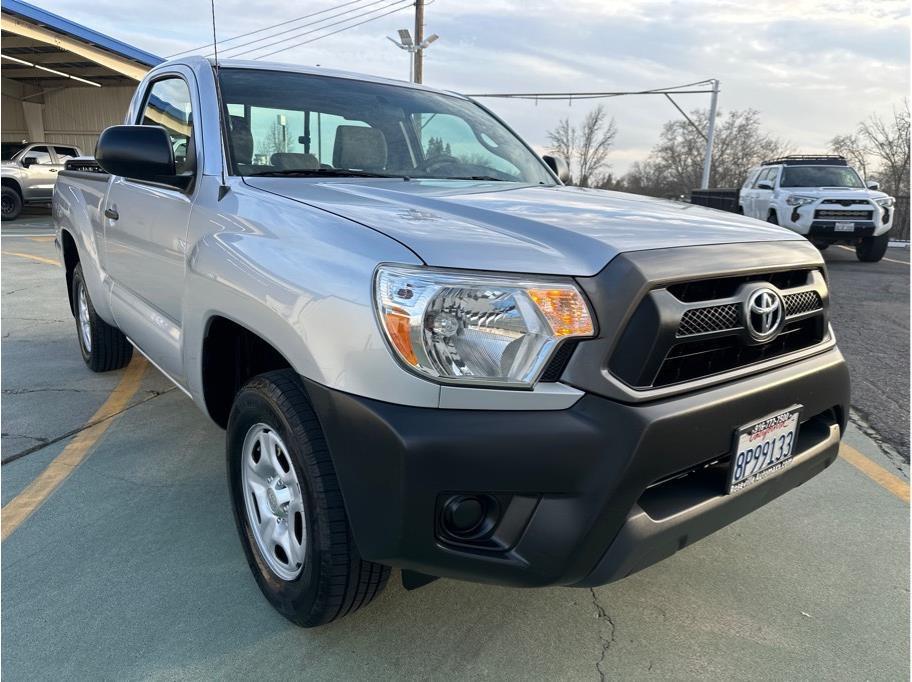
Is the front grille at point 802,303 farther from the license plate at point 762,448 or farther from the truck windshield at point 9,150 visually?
the truck windshield at point 9,150

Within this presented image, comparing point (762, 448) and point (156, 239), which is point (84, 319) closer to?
point (156, 239)

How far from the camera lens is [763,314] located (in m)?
1.95

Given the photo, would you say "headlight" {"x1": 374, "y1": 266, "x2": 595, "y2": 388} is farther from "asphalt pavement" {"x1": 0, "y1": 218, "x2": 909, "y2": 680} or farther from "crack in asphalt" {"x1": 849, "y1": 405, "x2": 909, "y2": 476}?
"crack in asphalt" {"x1": 849, "y1": 405, "x2": 909, "y2": 476}

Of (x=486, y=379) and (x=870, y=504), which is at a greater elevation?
(x=486, y=379)

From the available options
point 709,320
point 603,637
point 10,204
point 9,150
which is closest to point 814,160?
point 709,320

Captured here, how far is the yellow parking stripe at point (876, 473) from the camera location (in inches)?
128

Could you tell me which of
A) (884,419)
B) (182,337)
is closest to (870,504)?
(884,419)

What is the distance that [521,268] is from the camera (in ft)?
5.54

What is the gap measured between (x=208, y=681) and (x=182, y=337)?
4.30ft

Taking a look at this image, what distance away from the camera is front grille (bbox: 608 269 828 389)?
170 cm

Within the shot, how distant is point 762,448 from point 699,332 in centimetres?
44

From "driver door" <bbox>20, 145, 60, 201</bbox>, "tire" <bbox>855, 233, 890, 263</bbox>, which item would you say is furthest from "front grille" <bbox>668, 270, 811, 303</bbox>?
"driver door" <bbox>20, 145, 60, 201</bbox>

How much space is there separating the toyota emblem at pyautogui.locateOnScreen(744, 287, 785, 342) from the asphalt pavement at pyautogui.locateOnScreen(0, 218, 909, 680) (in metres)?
1.00

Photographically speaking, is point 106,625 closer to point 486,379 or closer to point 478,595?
point 478,595
